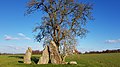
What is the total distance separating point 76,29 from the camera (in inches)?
1994

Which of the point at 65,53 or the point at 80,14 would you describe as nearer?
the point at 65,53

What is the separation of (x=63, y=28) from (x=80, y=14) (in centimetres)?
472

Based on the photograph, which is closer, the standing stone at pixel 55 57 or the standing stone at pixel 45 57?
the standing stone at pixel 55 57

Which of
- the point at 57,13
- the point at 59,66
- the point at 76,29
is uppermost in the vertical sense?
the point at 57,13

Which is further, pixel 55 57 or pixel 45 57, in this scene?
pixel 45 57

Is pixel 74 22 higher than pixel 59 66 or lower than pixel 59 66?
higher

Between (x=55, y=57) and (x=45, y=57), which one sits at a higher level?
(x=45, y=57)

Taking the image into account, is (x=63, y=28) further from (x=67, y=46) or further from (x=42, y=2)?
(x=42, y=2)

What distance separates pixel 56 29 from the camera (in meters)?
50.2

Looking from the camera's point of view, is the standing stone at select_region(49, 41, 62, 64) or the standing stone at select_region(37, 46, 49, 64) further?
the standing stone at select_region(37, 46, 49, 64)

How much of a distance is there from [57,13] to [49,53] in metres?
10.1

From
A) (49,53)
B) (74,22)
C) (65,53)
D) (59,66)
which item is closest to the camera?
(59,66)

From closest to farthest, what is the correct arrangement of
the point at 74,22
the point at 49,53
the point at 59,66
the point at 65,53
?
the point at 59,66
the point at 49,53
the point at 65,53
the point at 74,22

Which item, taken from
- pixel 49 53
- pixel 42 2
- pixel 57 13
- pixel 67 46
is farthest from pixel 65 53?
pixel 42 2
